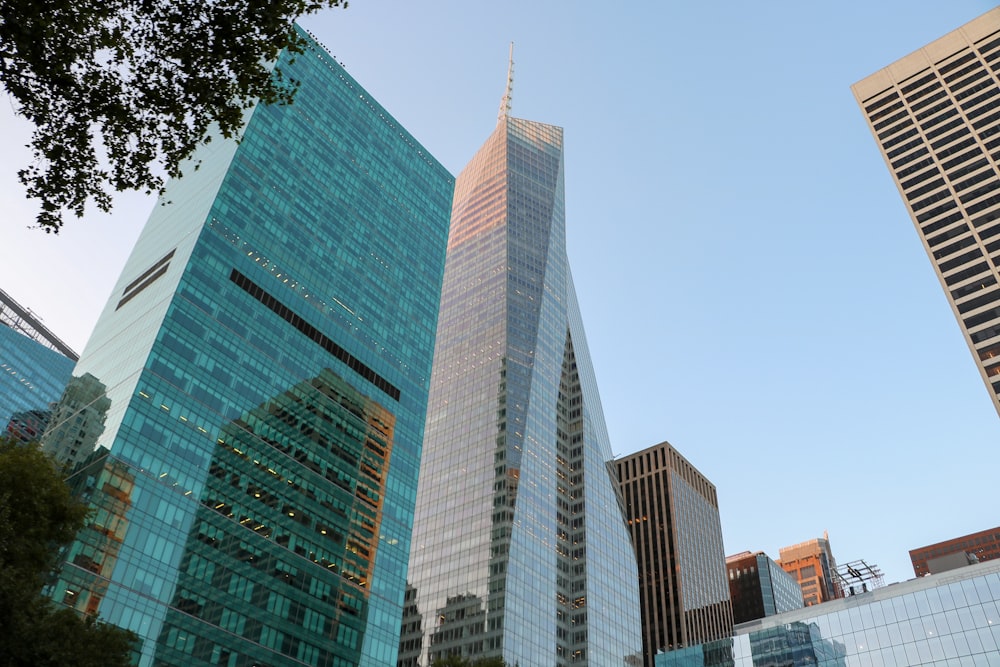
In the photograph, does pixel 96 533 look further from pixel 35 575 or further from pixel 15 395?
pixel 15 395

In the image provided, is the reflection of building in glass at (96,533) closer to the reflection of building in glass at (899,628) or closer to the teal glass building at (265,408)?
the teal glass building at (265,408)

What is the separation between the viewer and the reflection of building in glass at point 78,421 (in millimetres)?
85562

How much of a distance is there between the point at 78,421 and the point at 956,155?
5640 inches

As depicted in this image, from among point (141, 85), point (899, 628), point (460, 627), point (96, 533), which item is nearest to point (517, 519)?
point (460, 627)

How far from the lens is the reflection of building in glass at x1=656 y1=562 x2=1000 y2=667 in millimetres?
95000

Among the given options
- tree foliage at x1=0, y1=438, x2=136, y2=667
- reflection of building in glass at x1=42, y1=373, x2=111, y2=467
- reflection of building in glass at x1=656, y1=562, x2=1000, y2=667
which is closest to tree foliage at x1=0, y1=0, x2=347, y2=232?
tree foliage at x1=0, y1=438, x2=136, y2=667

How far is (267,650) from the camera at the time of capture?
86125 mm

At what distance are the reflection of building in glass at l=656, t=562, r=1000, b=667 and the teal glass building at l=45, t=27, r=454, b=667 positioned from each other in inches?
2132

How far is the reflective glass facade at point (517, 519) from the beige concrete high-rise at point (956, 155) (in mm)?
85626

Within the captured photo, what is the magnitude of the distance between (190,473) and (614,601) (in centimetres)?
11126

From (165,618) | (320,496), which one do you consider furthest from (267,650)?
(320,496)

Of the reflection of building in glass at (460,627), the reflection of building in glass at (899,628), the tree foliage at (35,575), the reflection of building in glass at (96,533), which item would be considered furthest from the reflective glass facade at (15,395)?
the reflection of building in glass at (899,628)

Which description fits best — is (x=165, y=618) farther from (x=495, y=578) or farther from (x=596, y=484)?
(x=596, y=484)

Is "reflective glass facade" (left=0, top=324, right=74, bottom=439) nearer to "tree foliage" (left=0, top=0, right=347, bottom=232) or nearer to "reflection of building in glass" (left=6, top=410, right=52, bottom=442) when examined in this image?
"reflection of building in glass" (left=6, top=410, right=52, bottom=442)
